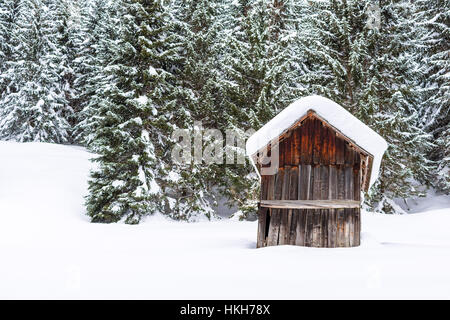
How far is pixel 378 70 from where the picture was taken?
16.3 meters

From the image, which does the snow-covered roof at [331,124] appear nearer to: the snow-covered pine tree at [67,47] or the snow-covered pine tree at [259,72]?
the snow-covered pine tree at [259,72]

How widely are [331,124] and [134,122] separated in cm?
913

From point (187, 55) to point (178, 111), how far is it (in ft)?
11.5

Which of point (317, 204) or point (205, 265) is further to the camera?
point (317, 204)

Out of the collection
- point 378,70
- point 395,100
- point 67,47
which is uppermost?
point 67,47

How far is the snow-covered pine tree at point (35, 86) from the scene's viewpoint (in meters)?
26.2

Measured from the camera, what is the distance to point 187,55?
17.0m

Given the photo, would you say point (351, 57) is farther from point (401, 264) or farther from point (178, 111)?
point (401, 264)

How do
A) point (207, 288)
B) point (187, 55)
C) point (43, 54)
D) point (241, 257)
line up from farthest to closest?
point (43, 54)
point (187, 55)
point (241, 257)
point (207, 288)

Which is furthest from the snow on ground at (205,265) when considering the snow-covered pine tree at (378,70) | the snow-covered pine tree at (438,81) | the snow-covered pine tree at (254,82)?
the snow-covered pine tree at (438,81)

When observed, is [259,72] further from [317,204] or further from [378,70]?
[317,204]

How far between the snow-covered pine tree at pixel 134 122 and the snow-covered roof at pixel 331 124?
301 inches

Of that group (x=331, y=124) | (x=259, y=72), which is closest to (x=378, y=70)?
(x=259, y=72)
